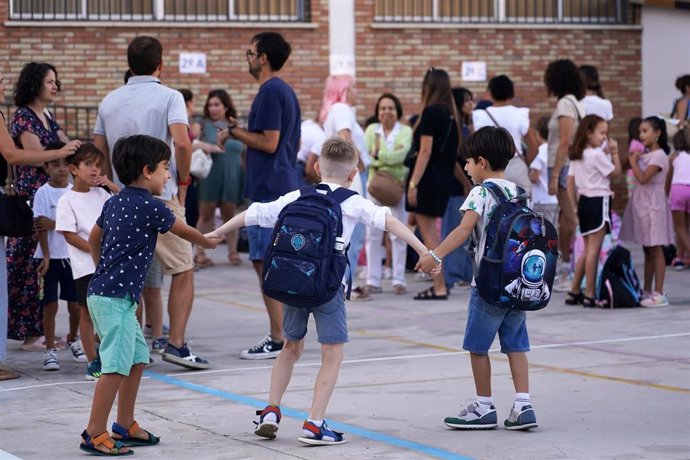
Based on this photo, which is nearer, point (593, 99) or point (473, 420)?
point (473, 420)

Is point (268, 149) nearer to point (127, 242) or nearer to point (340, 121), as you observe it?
point (127, 242)

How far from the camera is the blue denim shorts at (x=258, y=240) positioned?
9086 mm

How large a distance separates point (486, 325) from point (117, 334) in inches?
71.8

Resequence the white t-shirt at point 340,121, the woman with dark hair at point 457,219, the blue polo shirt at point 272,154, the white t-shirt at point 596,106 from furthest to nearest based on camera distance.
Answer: the white t-shirt at point 596,106, the woman with dark hair at point 457,219, the white t-shirt at point 340,121, the blue polo shirt at point 272,154

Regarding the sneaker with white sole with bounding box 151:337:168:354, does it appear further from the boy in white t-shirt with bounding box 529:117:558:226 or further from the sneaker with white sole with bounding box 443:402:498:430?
the boy in white t-shirt with bounding box 529:117:558:226

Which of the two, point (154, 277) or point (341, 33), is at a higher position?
point (341, 33)

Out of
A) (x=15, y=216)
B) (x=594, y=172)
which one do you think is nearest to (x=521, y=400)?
(x=15, y=216)

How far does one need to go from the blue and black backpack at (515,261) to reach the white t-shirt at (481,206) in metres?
0.05

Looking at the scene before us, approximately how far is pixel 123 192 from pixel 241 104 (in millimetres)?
13806

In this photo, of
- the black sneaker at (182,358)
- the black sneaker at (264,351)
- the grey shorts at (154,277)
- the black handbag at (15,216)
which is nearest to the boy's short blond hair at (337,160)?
the black sneaker at (182,358)

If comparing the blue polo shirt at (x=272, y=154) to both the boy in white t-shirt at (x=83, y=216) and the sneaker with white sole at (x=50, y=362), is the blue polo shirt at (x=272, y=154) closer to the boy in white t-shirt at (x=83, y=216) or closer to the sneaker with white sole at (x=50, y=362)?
the boy in white t-shirt at (x=83, y=216)

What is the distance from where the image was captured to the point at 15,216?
8.23 metres

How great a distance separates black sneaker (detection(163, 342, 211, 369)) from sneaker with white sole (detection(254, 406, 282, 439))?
2112 mm

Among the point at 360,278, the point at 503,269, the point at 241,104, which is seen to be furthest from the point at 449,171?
the point at 241,104
